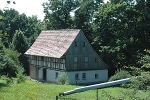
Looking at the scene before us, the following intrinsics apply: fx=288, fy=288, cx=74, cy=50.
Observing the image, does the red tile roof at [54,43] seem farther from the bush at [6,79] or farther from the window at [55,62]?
the bush at [6,79]

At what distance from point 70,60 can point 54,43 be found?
501cm

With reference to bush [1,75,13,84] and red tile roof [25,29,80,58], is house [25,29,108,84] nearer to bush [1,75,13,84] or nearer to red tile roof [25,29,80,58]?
red tile roof [25,29,80,58]

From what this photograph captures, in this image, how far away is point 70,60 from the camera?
3978cm

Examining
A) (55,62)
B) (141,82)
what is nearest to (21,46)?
(55,62)

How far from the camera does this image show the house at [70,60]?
130ft

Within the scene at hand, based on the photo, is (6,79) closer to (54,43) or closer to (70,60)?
(70,60)

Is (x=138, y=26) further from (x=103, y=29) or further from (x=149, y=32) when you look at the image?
(x=103, y=29)

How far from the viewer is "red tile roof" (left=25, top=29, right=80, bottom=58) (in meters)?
40.3

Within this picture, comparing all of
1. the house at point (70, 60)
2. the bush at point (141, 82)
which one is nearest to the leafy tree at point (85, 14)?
the house at point (70, 60)

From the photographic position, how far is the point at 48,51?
4278 centimetres

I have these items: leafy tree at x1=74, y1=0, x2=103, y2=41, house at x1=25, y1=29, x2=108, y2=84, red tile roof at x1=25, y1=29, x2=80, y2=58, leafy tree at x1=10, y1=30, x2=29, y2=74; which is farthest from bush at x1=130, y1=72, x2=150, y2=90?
leafy tree at x1=10, y1=30, x2=29, y2=74

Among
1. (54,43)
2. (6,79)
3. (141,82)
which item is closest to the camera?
(141,82)

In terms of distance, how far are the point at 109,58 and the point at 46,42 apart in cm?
1026

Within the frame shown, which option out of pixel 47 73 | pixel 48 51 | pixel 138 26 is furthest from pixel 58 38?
pixel 138 26
